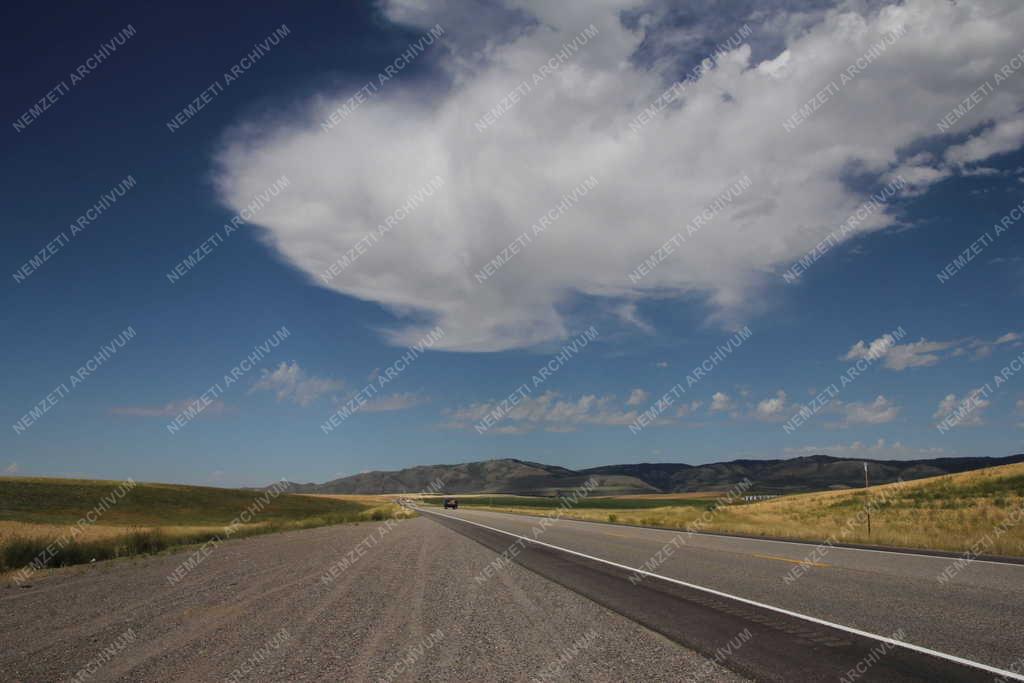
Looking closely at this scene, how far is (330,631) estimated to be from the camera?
725 centimetres

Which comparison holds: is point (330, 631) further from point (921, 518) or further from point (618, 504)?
point (618, 504)

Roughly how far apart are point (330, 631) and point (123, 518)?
161 feet

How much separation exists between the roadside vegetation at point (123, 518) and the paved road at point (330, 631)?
594cm

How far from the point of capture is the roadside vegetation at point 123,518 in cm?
1747

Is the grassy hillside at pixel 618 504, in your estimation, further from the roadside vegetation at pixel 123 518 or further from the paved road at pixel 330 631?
the paved road at pixel 330 631

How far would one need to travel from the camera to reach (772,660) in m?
5.49

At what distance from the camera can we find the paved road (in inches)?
220

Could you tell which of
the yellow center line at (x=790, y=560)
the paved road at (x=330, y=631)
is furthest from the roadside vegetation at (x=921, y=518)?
the paved road at (x=330, y=631)

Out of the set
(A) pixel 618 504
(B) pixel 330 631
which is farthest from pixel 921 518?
(A) pixel 618 504

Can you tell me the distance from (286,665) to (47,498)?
6178 cm

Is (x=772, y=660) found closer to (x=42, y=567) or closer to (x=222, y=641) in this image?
(x=222, y=641)

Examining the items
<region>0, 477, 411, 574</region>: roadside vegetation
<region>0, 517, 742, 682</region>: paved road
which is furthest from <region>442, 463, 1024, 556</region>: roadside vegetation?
<region>0, 477, 411, 574</region>: roadside vegetation

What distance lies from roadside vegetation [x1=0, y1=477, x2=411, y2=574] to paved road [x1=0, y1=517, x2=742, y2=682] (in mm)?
5935

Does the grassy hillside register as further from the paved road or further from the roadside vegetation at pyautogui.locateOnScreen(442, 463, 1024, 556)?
the paved road
